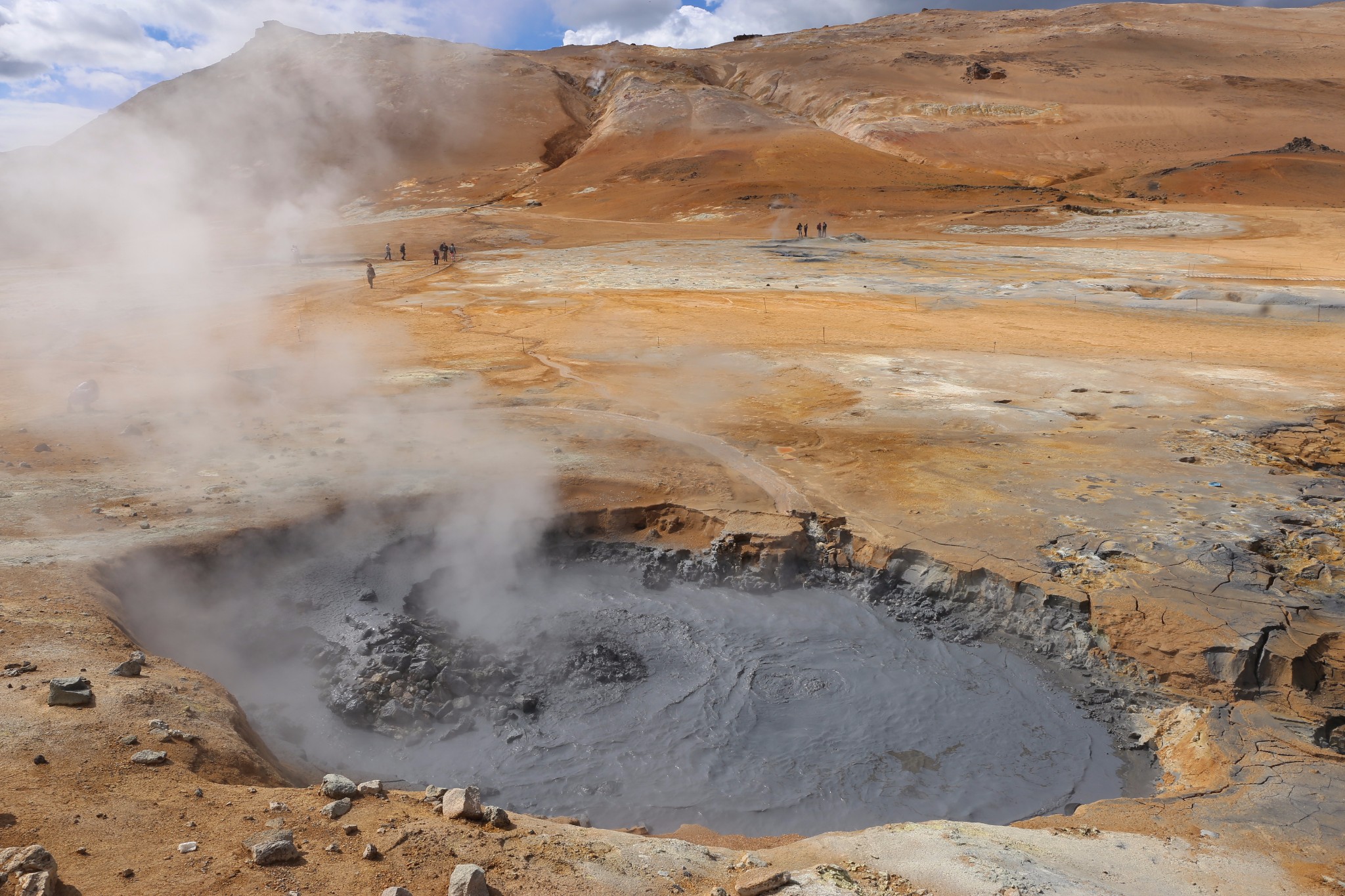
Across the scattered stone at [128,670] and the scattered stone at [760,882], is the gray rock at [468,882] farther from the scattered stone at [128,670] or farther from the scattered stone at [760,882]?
the scattered stone at [128,670]

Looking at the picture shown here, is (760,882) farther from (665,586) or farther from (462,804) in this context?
(665,586)

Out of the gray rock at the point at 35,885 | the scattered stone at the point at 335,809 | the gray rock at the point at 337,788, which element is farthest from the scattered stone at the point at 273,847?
the gray rock at the point at 35,885

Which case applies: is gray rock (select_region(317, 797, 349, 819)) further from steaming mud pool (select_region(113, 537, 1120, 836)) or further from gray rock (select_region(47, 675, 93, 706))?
steaming mud pool (select_region(113, 537, 1120, 836))

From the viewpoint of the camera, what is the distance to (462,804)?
324cm

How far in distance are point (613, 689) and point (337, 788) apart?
94.4 inches

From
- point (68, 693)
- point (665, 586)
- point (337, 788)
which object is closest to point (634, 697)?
point (665, 586)

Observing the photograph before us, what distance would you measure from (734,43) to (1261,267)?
219 ft

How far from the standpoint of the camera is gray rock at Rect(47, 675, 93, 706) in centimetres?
362

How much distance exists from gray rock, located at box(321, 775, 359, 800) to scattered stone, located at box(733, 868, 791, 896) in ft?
5.14

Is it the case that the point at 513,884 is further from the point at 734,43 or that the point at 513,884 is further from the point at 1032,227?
the point at 734,43

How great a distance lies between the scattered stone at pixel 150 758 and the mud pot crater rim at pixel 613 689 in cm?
128

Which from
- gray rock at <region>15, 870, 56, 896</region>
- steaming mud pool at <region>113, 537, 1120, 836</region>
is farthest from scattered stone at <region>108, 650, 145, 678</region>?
gray rock at <region>15, 870, 56, 896</region>

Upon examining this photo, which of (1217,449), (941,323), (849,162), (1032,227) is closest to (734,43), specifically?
(849,162)

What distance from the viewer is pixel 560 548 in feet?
23.2
